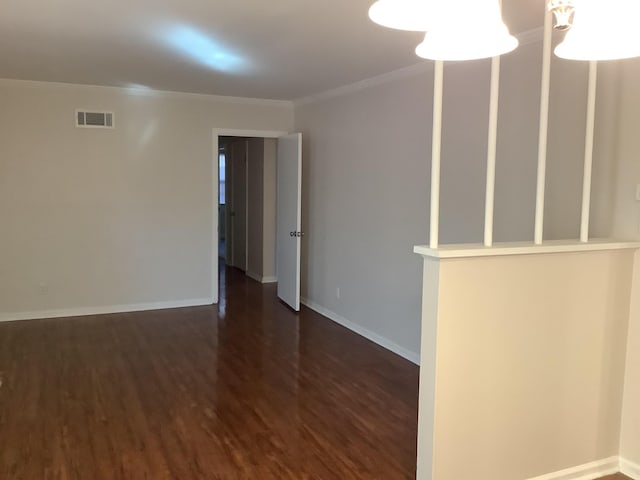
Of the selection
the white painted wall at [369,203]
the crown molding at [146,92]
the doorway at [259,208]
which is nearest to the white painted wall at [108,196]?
the crown molding at [146,92]

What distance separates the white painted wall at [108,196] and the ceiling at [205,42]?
1.54ft

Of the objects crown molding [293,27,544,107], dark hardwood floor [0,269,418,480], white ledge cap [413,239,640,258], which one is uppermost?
crown molding [293,27,544,107]

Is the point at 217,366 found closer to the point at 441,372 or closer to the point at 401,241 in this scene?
the point at 401,241

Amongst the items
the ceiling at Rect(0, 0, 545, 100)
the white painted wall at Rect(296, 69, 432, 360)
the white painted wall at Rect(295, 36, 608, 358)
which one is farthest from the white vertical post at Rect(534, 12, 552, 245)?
the white painted wall at Rect(296, 69, 432, 360)

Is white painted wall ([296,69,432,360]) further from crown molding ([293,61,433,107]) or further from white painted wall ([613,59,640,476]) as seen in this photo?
white painted wall ([613,59,640,476])

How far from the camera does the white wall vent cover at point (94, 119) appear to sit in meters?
5.62

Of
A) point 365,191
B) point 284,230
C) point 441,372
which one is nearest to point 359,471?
point 441,372

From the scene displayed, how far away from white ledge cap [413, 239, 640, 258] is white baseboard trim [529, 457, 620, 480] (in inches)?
43.8

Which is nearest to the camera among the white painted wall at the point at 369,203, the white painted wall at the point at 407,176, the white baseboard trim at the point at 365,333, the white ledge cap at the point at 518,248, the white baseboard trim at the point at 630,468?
the white ledge cap at the point at 518,248

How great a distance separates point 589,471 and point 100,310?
16.2 ft

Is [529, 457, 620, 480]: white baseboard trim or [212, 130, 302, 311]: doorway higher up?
[212, 130, 302, 311]: doorway

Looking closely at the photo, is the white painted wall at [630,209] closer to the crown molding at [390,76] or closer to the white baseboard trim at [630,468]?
the white baseboard trim at [630,468]

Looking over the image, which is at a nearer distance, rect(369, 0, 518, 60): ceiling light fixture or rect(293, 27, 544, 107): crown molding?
rect(369, 0, 518, 60): ceiling light fixture

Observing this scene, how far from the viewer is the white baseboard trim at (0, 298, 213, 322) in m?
5.60
